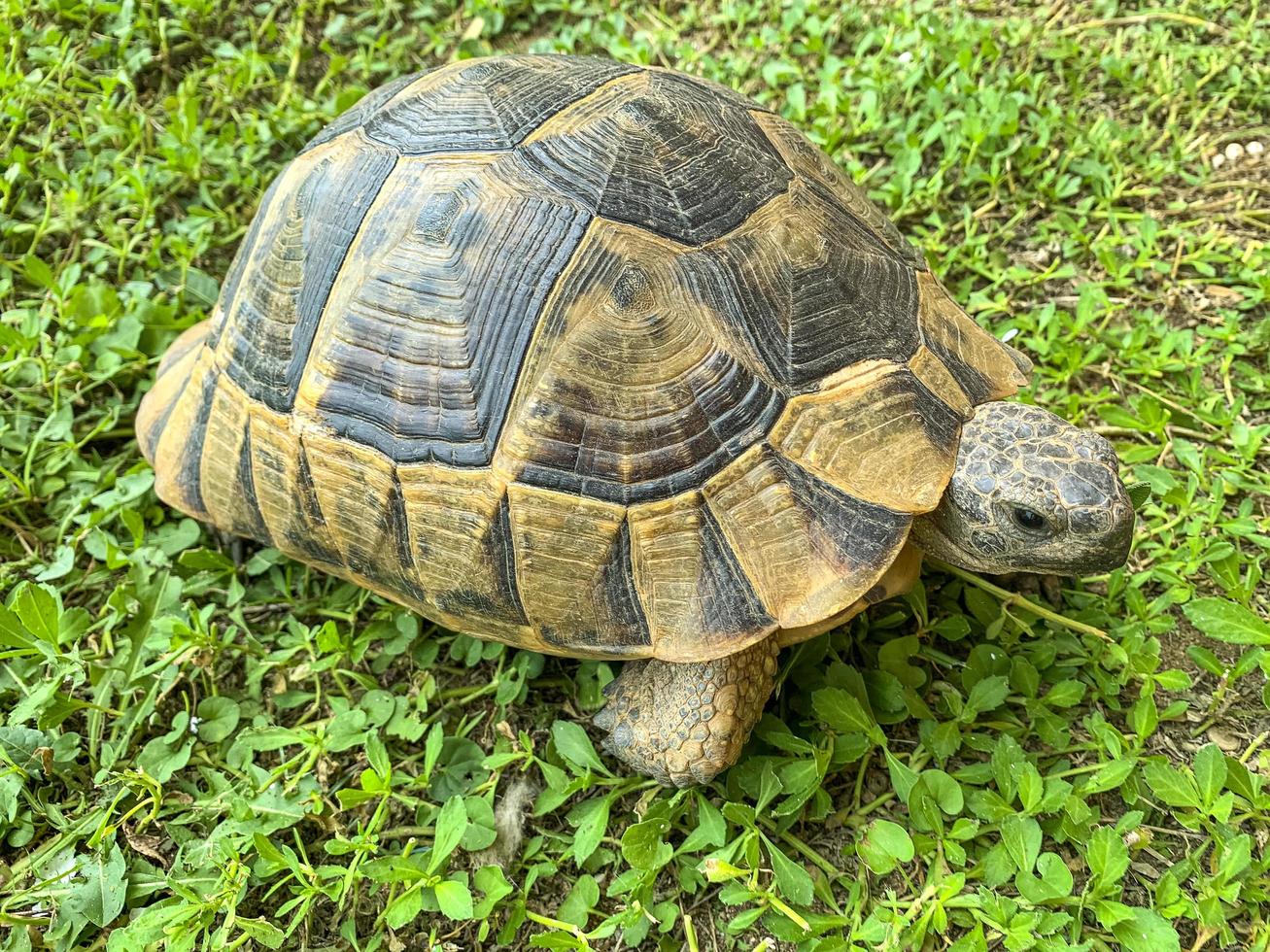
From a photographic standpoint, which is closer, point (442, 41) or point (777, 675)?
point (777, 675)

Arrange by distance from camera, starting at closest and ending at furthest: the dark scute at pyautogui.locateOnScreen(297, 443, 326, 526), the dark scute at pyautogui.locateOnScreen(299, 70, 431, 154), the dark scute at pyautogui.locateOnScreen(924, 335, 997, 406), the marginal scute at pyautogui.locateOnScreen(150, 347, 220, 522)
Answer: the dark scute at pyautogui.locateOnScreen(924, 335, 997, 406), the dark scute at pyautogui.locateOnScreen(297, 443, 326, 526), the dark scute at pyautogui.locateOnScreen(299, 70, 431, 154), the marginal scute at pyautogui.locateOnScreen(150, 347, 220, 522)

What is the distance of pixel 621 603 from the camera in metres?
1.96

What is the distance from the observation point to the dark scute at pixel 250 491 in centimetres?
232

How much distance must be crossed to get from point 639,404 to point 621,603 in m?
0.49

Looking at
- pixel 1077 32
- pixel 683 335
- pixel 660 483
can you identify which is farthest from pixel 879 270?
pixel 1077 32

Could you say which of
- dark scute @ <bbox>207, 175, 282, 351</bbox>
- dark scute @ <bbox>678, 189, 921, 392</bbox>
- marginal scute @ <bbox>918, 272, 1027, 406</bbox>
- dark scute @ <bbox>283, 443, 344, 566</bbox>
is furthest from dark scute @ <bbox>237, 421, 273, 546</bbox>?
marginal scute @ <bbox>918, 272, 1027, 406</bbox>

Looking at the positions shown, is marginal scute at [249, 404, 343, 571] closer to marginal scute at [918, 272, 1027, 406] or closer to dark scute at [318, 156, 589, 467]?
dark scute at [318, 156, 589, 467]

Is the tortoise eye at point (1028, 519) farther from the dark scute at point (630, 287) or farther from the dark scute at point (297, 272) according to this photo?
the dark scute at point (297, 272)

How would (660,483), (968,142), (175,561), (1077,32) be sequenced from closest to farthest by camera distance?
(660,483) < (175,561) < (968,142) < (1077,32)

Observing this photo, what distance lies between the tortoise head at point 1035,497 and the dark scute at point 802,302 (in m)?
0.31

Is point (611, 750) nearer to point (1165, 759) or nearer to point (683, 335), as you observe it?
point (683, 335)

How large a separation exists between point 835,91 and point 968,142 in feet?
2.11

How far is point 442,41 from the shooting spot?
4035 mm

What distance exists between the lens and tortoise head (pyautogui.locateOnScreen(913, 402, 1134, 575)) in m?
1.84
